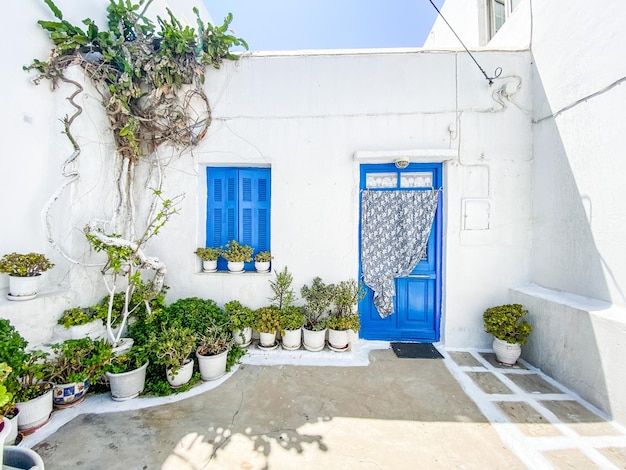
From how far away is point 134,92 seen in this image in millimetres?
3623

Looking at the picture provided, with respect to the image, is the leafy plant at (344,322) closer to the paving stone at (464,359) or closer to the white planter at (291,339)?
the white planter at (291,339)

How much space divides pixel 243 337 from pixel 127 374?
4.27 ft

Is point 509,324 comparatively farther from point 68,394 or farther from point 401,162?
point 68,394

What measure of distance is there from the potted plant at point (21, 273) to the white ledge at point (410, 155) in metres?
3.96

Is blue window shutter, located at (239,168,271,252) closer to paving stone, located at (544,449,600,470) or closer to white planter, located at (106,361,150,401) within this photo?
white planter, located at (106,361,150,401)

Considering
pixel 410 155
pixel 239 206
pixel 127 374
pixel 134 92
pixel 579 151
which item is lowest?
pixel 127 374

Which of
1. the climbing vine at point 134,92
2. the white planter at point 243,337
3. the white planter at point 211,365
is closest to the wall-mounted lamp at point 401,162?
the climbing vine at point 134,92

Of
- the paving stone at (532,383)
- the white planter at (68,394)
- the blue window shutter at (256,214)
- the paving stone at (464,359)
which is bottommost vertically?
the paving stone at (532,383)

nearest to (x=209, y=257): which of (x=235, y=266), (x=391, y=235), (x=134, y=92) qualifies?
(x=235, y=266)

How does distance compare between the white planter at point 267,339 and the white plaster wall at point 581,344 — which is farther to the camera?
the white planter at point 267,339

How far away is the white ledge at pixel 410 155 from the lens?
3.66m

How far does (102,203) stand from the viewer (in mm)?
3582

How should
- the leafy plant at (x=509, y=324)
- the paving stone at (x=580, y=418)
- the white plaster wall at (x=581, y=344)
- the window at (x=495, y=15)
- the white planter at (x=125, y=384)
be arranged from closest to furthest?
the paving stone at (x=580, y=418) → the white plaster wall at (x=581, y=344) → the white planter at (x=125, y=384) → the leafy plant at (x=509, y=324) → the window at (x=495, y=15)

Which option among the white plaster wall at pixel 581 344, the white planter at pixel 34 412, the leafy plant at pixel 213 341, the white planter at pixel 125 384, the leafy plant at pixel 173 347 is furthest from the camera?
the leafy plant at pixel 213 341
